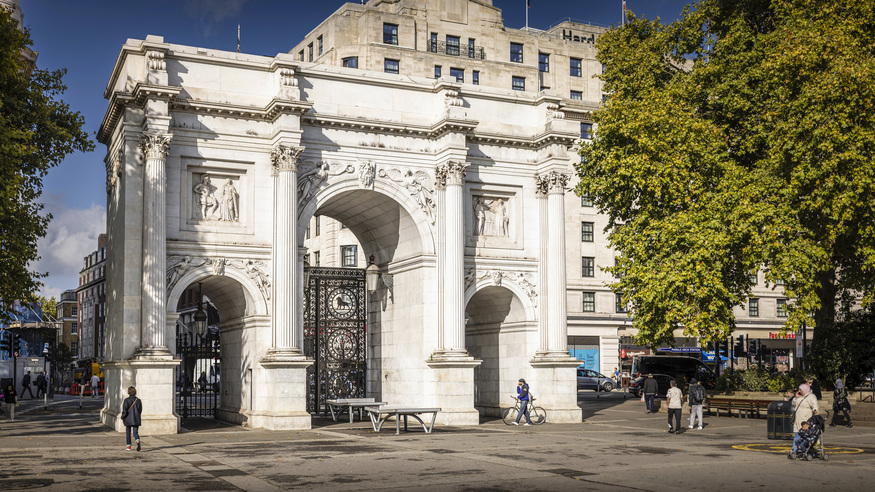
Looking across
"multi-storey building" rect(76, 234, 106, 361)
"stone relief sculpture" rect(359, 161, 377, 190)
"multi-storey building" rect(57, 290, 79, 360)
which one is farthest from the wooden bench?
"multi-storey building" rect(57, 290, 79, 360)

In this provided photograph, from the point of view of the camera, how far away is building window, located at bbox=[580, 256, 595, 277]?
6706 centimetres

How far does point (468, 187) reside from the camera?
34000mm

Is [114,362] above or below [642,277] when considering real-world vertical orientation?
below

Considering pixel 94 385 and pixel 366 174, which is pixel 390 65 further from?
pixel 366 174

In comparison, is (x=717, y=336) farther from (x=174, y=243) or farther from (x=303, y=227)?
(x=174, y=243)

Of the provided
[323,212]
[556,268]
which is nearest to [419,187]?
[323,212]

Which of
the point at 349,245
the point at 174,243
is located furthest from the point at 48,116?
the point at 349,245

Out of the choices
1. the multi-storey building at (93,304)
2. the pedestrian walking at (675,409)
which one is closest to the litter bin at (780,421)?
the pedestrian walking at (675,409)

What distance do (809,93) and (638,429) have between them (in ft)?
42.9

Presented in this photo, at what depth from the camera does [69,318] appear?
144000 mm

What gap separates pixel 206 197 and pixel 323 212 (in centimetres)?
630

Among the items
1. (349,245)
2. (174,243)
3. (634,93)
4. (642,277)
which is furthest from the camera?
(349,245)

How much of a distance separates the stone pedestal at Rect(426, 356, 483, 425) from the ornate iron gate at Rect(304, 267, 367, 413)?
452 centimetres

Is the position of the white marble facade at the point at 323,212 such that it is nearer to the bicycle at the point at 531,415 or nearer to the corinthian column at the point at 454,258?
the corinthian column at the point at 454,258
